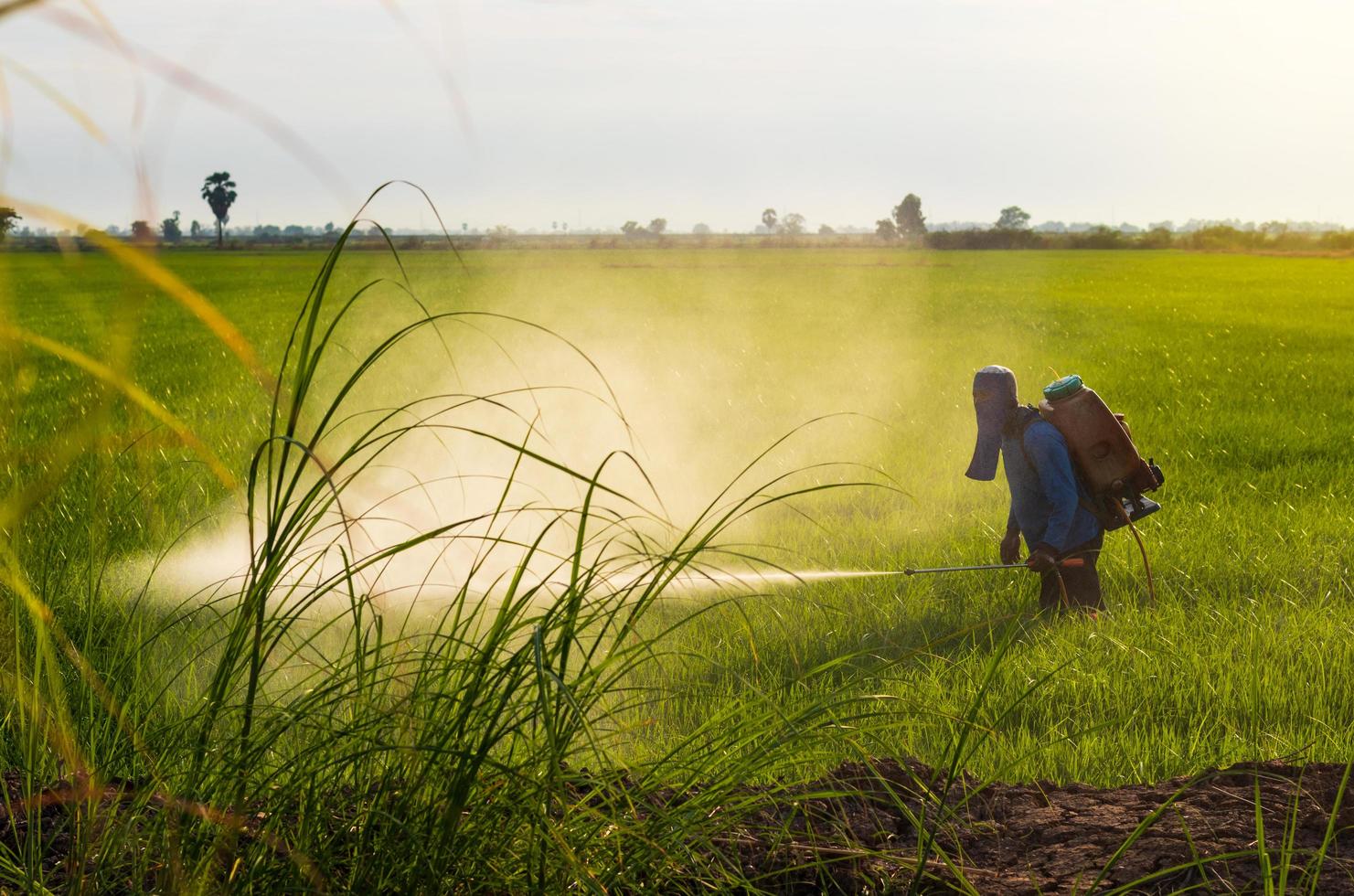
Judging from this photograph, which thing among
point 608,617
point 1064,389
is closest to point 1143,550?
point 1064,389

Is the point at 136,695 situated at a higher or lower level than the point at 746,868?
higher

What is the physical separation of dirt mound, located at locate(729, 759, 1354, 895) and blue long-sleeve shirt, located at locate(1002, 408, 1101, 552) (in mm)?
1811

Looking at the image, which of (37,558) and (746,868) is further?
(37,558)

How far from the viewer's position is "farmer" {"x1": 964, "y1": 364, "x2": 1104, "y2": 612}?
15.4 feet

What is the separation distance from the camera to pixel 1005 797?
114 inches

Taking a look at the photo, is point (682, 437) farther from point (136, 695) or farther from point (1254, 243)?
point (1254, 243)

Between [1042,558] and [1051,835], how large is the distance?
7.11ft

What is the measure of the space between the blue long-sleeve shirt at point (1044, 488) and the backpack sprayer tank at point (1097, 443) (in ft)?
0.19

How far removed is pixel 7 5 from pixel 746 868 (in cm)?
200

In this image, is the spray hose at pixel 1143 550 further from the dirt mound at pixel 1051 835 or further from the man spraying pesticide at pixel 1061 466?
the dirt mound at pixel 1051 835

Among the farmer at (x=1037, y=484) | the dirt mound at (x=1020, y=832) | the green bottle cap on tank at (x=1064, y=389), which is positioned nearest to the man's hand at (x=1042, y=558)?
the farmer at (x=1037, y=484)

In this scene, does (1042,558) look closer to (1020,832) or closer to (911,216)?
(1020,832)

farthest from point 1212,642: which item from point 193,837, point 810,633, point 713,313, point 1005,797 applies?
point 713,313

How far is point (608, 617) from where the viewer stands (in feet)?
6.70
